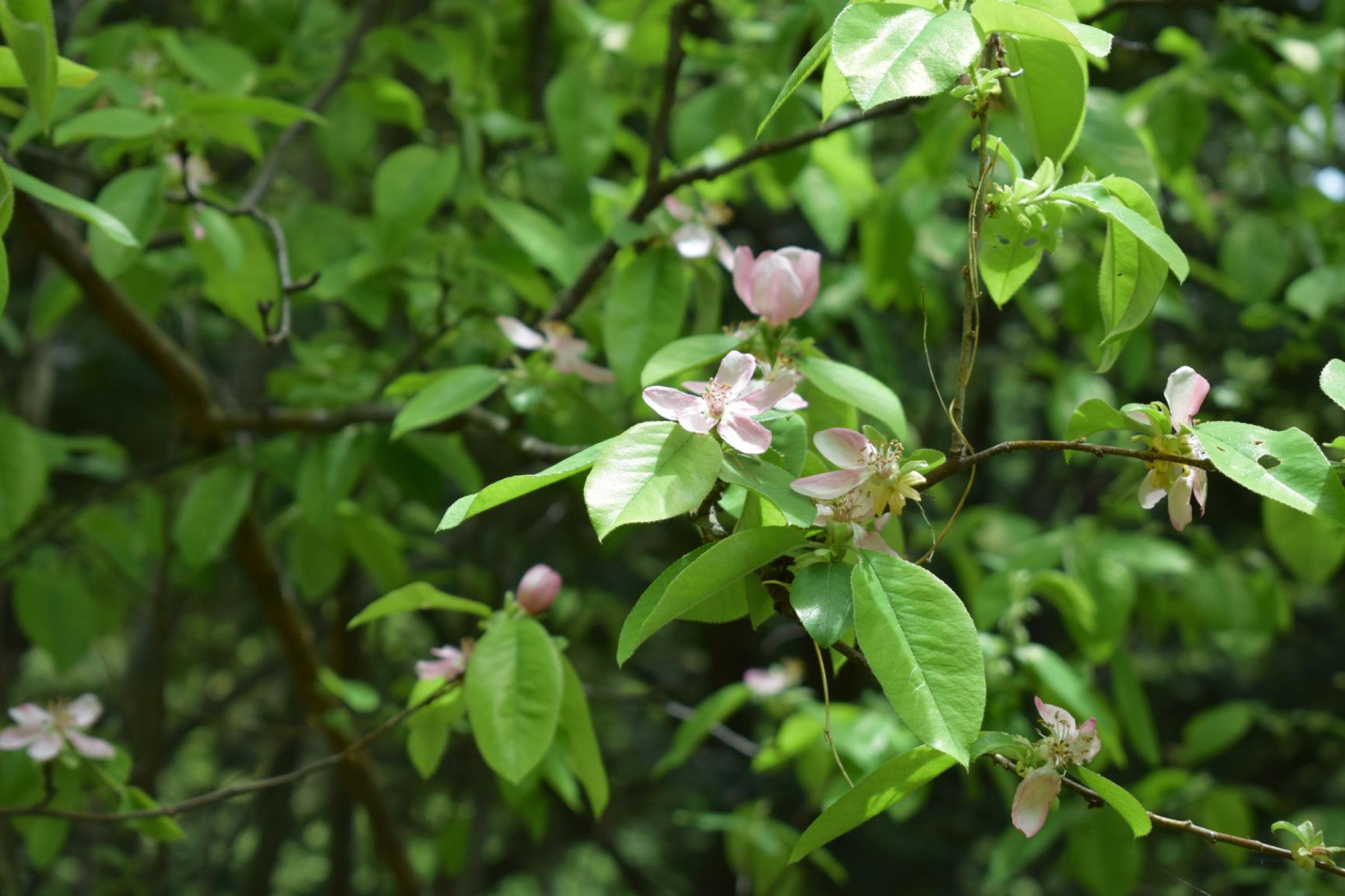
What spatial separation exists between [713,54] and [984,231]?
3.19ft

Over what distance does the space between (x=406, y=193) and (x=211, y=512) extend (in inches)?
19.4

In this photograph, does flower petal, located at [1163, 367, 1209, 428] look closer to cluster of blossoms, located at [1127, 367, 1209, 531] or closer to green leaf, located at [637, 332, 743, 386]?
cluster of blossoms, located at [1127, 367, 1209, 531]

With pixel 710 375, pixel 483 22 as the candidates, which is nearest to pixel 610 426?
pixel 710 375

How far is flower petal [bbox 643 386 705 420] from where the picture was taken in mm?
658

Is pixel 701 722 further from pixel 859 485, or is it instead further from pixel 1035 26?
pixel 1035 26

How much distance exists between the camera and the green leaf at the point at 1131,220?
0.58 meters

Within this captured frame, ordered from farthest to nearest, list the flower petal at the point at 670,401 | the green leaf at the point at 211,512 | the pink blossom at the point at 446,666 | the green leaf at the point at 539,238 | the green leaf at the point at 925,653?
the green leaf at the point at 211,512, the green leaf at the point at 539,238, the pink blossom at the point at 446,666, the flower petal at the point at 670,401, the green leaf at the point at 925,653

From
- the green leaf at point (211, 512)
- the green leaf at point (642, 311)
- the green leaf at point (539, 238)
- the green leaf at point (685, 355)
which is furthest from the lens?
the green leaf at point (211, 512)

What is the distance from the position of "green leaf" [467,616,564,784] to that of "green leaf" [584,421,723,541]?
215 millimetres

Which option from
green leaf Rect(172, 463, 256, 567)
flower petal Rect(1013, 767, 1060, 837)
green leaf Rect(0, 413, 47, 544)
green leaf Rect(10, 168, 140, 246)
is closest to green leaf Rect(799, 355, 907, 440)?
flower petal Rect(1013, 767, 1060, 837)

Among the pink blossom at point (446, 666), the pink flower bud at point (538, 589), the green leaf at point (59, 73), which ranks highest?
the green leaf at point (59, 73)

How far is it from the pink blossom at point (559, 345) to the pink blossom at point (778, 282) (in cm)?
26

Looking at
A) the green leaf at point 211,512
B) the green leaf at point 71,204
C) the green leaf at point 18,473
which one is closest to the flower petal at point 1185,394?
the green leaf at point 71,204

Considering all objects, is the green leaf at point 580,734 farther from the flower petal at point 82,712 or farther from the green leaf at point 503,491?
→ the flower petal at point 82,712
